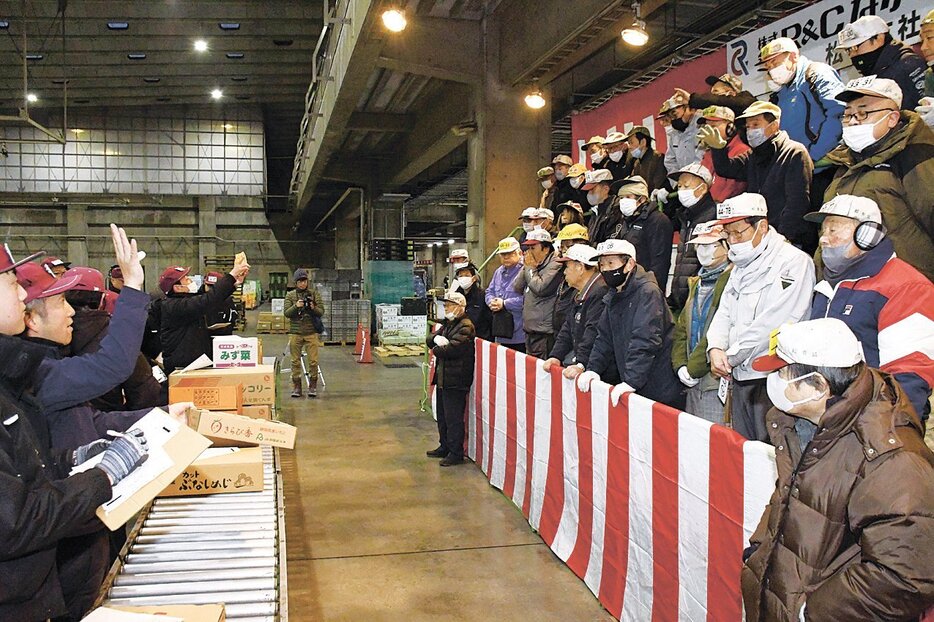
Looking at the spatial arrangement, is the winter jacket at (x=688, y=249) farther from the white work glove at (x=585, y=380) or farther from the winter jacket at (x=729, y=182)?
the white work glove at (x=585, y=380)

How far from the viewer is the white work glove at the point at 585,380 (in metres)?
5.02

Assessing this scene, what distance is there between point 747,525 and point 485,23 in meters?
9.46

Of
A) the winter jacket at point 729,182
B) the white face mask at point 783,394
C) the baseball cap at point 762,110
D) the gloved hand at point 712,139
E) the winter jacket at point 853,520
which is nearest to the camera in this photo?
the winter jacket at point 853,520

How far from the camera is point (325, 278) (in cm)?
2328

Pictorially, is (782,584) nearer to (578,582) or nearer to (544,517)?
(578,582)

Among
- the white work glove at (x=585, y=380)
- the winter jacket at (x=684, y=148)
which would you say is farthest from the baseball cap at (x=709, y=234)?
the winter jacket at (x=684, y=148)

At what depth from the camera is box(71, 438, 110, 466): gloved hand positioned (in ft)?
9.25

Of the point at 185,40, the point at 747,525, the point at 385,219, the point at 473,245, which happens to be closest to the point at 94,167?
the point at 185,40

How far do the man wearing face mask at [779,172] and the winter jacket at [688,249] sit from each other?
359mm

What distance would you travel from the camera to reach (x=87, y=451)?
9.34 feet

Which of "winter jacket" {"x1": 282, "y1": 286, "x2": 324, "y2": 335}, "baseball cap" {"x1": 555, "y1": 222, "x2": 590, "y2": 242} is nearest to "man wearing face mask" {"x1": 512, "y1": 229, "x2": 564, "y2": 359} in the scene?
"baseball cap" {"x1": 555, "y1": 222, "x2": 590, "y2": 242}

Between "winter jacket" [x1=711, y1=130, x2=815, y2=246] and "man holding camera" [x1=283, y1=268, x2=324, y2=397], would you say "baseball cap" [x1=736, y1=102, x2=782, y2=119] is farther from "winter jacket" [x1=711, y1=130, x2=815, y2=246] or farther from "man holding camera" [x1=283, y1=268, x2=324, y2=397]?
"man holding camera" [x1=283, y1=268, x2=324, y2=397]

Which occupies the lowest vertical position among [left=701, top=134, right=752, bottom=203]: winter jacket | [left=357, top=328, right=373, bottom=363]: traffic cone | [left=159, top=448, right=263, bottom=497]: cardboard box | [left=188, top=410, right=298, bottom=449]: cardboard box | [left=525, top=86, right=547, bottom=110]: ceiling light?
[left=357, top=328, right=373, bottom=363]: traffic cone

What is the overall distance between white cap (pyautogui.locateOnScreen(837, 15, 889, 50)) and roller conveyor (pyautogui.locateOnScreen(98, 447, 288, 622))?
5.02 metres
